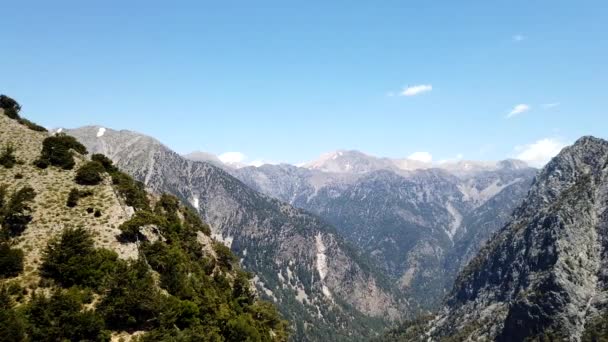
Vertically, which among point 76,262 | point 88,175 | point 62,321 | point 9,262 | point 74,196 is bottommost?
point 62,321

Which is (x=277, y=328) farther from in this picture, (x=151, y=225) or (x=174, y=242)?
(x=151, y=225)

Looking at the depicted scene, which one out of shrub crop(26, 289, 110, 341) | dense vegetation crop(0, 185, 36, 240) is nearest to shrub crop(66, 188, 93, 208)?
dense vegetation crop(0, 185, 36, 240)

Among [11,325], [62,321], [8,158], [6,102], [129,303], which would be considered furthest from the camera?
[6,102]

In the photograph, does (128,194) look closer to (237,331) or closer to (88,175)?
(88,175)

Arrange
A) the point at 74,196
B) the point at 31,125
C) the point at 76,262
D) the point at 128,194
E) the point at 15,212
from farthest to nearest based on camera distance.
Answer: the point at 31,125 → the point at 128,194 → the point at 74,196 → the point at 15,212 → the point at 76,262

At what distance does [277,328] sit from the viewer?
10081cm

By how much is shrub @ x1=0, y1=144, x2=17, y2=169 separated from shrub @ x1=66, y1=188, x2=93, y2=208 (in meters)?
13.3

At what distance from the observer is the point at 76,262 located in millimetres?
57781

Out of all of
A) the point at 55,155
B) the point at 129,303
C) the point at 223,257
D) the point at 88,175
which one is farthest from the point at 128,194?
the point at 129,303

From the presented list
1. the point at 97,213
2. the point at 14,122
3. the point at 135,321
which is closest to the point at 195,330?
the point at 135,321

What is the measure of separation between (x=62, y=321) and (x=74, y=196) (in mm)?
24901

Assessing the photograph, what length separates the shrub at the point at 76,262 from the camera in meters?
57.2

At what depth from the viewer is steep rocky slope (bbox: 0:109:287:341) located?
167 ft

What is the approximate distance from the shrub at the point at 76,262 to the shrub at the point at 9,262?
7.81 feet
